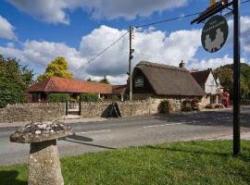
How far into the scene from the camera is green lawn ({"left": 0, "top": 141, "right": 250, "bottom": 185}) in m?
6.30

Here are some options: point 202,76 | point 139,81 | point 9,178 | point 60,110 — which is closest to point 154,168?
point 9,178

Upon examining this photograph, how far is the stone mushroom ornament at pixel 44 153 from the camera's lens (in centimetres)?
524

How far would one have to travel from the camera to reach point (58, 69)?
62.8 meters

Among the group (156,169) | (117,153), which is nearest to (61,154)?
(117,153)

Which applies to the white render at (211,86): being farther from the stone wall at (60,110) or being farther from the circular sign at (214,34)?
the circular sign at (214,34)

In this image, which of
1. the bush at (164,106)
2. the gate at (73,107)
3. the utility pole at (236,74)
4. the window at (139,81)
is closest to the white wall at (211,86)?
the window at (139,81)

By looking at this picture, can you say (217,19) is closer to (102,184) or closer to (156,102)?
(102,184)

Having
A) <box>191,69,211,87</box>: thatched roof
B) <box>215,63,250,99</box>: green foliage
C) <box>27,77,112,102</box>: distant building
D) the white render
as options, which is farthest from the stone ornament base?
<box>215,63,250,99</box>: green foliage

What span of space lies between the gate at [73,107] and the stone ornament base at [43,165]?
929 inches

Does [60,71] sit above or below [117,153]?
above

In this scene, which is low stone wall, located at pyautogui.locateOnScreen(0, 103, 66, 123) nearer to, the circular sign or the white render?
the circular sign

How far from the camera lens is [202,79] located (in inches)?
2158

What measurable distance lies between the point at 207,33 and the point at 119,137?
23.9 feet

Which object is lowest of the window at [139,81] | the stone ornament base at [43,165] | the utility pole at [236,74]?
the stone ornament base at [43,165]
